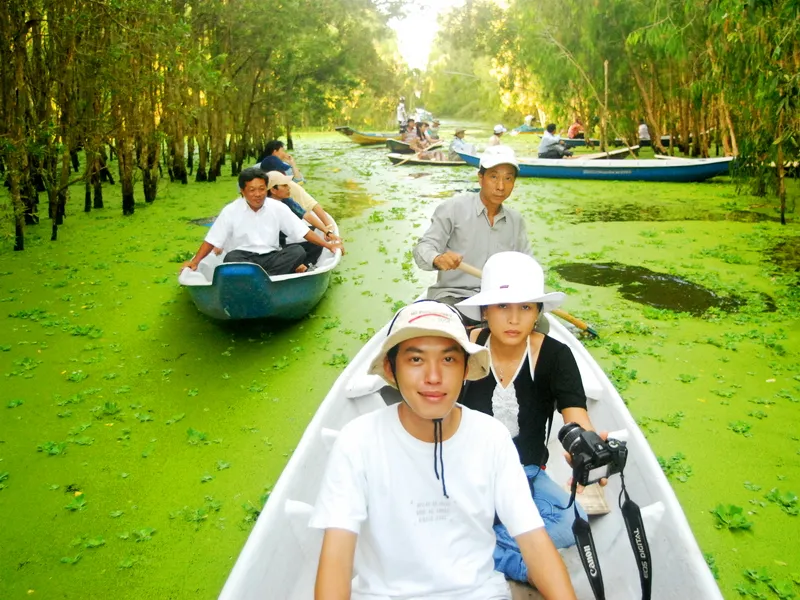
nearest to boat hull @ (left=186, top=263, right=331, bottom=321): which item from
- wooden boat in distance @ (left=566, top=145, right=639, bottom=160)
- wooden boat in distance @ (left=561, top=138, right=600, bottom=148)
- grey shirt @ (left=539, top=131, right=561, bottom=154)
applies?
wooden boat in distance @ (left=566, top=145, right=639, bottom=160)

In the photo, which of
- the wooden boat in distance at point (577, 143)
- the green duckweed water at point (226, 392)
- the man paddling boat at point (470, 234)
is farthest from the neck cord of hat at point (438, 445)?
the wooden boat in distance at point (577, 143)

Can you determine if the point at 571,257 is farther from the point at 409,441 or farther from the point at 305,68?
the point at 305,68

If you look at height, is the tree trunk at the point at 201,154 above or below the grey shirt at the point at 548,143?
below

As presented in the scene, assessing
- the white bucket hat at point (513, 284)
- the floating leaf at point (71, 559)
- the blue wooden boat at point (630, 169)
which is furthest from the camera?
the blue wooden boat at point (630, 169)

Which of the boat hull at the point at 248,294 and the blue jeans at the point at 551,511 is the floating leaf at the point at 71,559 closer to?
the blue jeans at the point at 551,511

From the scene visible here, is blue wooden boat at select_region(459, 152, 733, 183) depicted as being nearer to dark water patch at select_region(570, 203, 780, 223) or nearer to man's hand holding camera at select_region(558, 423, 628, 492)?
dark water patch at select_region(570, 203, 780, 223)

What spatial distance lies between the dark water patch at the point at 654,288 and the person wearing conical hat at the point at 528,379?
141 inches

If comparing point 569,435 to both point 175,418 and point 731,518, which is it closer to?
point 731,518

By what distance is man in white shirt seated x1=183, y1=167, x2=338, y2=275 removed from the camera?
4.43m

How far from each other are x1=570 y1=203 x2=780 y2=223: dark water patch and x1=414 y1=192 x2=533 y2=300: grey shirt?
5.91 m

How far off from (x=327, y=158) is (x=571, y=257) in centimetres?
1241

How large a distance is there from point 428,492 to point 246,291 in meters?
2.92

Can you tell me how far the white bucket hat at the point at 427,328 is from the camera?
1.43 m

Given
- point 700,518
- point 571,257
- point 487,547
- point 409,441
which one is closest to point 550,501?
point 487,547
